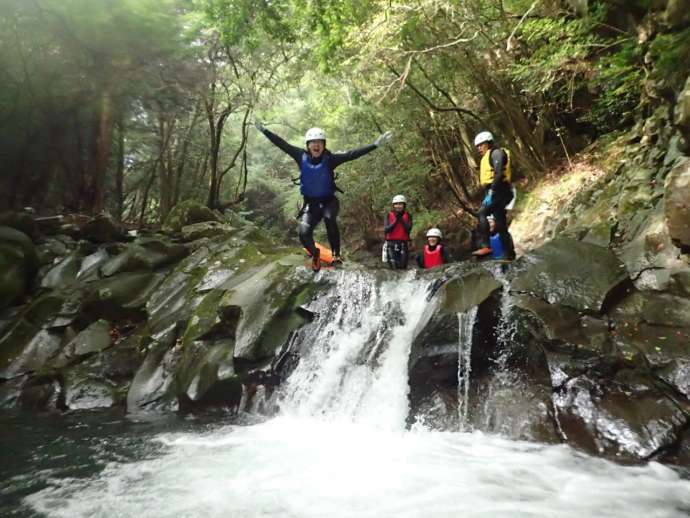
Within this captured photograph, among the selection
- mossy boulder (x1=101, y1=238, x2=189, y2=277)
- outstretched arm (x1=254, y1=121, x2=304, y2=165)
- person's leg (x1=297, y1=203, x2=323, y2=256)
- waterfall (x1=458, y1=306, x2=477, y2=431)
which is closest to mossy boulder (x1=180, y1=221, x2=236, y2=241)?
mossy boulder (x1=101, y1=238, x2=189, y2=277)

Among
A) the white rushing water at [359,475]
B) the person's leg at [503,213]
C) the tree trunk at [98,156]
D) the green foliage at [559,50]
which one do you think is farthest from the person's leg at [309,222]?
the tree trunk at [98,156]

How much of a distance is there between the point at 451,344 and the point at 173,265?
7314 mm

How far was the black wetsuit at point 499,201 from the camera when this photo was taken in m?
6.53

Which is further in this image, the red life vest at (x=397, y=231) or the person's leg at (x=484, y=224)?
the red life vest at (x=397, y=231)

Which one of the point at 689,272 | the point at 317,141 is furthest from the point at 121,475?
the point at 689,272

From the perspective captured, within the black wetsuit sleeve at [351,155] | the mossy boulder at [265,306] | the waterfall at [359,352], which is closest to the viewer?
the waterfall at [359,352]

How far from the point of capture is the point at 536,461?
13.6ft

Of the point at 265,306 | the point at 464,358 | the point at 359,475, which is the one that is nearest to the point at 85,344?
the point at 265,306

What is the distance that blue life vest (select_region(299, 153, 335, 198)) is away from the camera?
7219mm

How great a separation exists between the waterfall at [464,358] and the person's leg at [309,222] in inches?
117

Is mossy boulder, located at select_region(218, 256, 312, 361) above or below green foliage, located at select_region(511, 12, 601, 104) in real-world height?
below

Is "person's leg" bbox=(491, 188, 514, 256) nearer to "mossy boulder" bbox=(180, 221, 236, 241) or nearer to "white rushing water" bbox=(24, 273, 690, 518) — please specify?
"white rushing water" bbox=(24, 273, 690, 518)

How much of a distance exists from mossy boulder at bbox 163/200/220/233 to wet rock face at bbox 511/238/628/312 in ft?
33.1

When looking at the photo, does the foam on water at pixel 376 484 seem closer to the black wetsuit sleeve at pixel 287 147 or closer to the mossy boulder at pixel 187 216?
the black wetsuit sleeve at pixel 287 147
